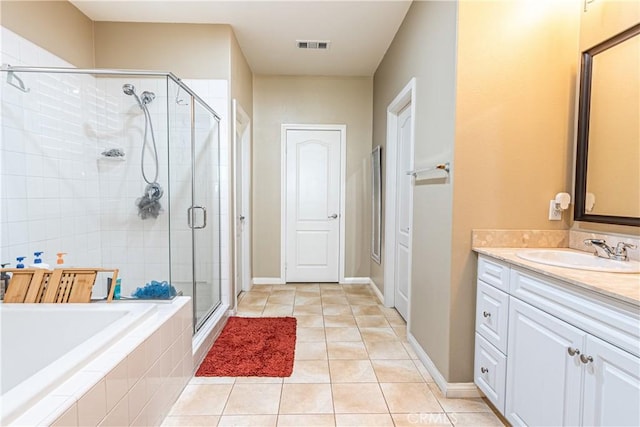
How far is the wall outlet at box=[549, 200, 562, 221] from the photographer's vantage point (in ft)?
6.41

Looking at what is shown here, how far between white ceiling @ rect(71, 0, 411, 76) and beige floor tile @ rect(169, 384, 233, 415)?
274 centimetres

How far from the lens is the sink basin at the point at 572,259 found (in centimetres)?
149

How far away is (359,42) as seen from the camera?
11.2 ft

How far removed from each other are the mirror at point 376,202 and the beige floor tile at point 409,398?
192 cm

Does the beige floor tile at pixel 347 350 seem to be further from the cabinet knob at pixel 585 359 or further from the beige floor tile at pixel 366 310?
the cabinet knob at pixel 585 359

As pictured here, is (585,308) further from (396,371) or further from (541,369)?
(396,371)

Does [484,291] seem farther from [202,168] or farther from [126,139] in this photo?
[126,139]

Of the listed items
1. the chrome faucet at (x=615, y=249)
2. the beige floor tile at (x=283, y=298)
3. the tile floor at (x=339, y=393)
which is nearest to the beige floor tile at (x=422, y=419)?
the tile floor at (x=339, y=393)

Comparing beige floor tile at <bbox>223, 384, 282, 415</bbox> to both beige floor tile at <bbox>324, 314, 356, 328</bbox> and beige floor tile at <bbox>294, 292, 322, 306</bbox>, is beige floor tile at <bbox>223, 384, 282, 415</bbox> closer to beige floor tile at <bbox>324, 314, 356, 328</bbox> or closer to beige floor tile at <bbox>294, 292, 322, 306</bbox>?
beige floor tile at <bbox>324, 314, 356, 328</bbox>

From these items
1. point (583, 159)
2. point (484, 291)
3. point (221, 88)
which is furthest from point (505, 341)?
point (221, 88)

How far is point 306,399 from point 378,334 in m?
1.09

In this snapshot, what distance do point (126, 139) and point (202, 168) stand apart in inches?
27.8

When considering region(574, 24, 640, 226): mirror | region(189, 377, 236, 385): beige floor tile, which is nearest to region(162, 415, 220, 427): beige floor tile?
region(189, 377, 236, 385): beige floor tile

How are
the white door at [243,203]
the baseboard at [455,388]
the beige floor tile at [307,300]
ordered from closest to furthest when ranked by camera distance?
the baseboard at [455,388] < the beige floor tile at [307,300] < the white door at [243,203]
